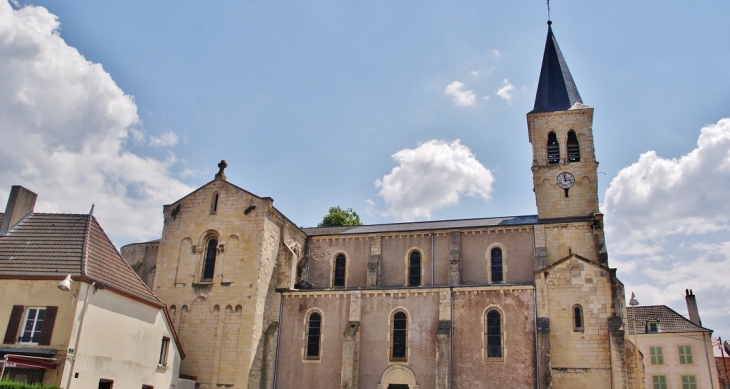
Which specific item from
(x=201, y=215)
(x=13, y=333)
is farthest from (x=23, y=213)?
(x=201, y=215)

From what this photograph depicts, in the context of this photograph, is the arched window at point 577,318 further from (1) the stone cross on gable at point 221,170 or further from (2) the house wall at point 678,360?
(1) the stone cross on gable at point 221,170

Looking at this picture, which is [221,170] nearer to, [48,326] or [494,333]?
[48,326]

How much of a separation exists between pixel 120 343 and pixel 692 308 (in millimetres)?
40702

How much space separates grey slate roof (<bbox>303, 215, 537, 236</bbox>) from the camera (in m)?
33.6

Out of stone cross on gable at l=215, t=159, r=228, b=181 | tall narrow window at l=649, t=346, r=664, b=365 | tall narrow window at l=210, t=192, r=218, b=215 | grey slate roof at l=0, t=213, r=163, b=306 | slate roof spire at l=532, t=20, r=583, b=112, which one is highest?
slate roof spire at l=532, t=20, r=583, b=112

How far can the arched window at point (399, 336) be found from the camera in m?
29.1

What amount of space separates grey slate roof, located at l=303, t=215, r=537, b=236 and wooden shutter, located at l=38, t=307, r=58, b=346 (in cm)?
1757

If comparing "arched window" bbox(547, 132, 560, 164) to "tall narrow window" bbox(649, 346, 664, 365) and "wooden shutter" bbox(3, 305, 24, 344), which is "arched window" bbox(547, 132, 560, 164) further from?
"wooden shutter" bbox(3, 305, 24, 344)

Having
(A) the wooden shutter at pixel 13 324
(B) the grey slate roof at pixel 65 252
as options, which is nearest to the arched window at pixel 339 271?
(B) the grey slate roof at pixel 65 252

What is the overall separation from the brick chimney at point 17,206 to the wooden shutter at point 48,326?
5076mm

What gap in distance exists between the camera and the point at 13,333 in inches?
811

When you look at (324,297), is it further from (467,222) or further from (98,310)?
(98,310)

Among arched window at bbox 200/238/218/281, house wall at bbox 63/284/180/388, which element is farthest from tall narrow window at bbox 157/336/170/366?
arched window at bbox 200/238/218/281

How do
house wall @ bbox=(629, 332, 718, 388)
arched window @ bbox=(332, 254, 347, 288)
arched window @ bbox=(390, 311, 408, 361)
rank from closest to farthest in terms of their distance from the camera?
arched window @ bbox=(390, 311, 408, 361)
arched window @ bbox=(332, 254, 347, 288)
house wall @ bbox=(629, 332, 718, 388)
